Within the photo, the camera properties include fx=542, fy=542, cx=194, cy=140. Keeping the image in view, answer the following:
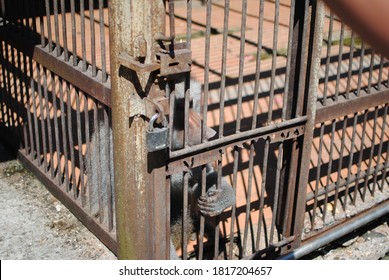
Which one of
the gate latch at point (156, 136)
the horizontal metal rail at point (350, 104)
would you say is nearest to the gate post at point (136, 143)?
the gate latch at point (156, 136)

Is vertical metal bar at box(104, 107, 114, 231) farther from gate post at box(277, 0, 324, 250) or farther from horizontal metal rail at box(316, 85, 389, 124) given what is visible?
horizontal metal rail at box(316, 85, 389, 124)

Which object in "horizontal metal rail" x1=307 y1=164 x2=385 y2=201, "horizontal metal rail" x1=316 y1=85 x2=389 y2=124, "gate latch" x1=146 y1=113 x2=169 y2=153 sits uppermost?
"gate latch" x1=146 y1=113 x2=169 y2=153

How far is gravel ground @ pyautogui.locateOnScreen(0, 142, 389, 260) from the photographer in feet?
10.7

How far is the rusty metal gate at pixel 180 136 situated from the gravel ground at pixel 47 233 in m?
0.10

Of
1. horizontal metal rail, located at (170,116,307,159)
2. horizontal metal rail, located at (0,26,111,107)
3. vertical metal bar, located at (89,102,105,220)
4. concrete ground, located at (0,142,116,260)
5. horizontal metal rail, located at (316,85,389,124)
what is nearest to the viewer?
horizontal metal rail, located at (170,116,307,159)

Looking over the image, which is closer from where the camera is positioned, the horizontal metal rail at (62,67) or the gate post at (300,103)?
the horizontal metal rail at (62,67)

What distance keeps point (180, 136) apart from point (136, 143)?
29.9 inches

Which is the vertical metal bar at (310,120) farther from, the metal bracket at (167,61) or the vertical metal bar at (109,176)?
the vertical metal bar at (109,176)

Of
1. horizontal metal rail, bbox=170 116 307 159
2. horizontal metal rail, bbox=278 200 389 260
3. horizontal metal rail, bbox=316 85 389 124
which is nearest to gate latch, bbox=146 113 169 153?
horizontal metal rail, bbox=170 116 307 159

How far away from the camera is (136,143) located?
2.39 meters

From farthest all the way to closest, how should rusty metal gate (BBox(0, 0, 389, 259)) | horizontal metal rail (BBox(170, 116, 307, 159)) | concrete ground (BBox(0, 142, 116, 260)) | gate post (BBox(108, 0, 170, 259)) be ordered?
concrete ground (BBox(0, 142, 116, 260)) → horizontal metal rail (BBox(170, 116, 307, 159)) → rusty metal gate (BBox(0, 0, 389, 259)) → gate post (BBox(108, 0, 170, 259))

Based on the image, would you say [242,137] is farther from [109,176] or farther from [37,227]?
[37,227]

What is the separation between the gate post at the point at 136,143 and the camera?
218cm

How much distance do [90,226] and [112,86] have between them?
1.27 metres
